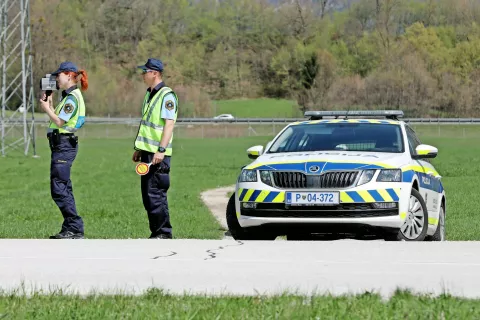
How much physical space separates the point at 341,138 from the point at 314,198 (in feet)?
5.16

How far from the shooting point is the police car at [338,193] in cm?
1149

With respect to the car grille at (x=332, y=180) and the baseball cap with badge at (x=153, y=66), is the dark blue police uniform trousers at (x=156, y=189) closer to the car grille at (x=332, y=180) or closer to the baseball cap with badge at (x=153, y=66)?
the baseball cap with badge at (x=153, y=66)

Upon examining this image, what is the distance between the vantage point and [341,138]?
1287 cm

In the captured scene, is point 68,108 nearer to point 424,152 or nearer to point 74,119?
point 74,119

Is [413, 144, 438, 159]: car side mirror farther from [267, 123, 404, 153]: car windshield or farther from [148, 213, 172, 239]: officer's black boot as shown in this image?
[148, 213, 172, 239]: officer's black boot

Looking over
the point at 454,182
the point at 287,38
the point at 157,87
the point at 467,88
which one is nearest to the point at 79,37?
the point at 287,38

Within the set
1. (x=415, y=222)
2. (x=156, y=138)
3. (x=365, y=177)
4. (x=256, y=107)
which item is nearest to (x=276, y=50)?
(x=256, y=107)

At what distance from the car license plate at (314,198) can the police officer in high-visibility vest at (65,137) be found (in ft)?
8.25

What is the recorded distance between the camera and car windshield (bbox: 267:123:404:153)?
12.7 meters

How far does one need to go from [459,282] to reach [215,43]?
166 m

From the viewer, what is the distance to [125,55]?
563 feet

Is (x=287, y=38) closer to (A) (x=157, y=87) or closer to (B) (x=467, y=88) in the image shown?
(B) (x=467, y=88)

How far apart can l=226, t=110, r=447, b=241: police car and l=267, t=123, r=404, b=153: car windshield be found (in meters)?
0.02

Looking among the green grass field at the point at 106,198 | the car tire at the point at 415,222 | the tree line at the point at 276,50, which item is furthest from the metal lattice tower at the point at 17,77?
the tree line at the point at 276,50
